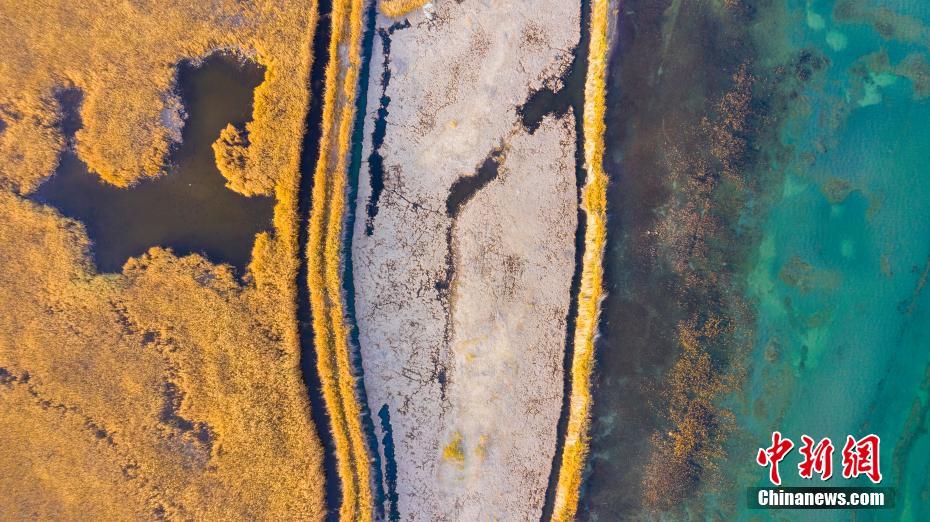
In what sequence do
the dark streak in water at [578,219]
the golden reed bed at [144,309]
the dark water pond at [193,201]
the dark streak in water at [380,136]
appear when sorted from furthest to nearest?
1. the dark streak in water at [578,219]
2. the dark streak in water at [380,136]
3. the dark water pond at [193,201]
4. the golden reed bed at [144,309]

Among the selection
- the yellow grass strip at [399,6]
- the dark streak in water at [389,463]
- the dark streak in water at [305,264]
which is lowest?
the dark streak in water at [389,463]

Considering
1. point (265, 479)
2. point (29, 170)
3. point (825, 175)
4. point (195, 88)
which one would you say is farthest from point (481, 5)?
point (265, 479)

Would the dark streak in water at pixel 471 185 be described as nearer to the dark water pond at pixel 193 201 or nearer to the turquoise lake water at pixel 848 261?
the dark water pond at pixel 193 201

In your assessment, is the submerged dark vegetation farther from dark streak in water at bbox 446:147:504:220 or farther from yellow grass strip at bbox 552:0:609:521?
dark streak in water at bbox 446:147:504:220

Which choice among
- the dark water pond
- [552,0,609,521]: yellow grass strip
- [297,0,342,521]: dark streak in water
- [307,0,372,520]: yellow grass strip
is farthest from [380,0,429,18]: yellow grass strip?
[552,0,609,521]: yellow grass strip

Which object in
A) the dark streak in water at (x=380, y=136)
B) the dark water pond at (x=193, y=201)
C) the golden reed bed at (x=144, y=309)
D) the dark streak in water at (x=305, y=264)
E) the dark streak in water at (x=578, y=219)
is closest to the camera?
the golden reed bed at (x=144, y=309)

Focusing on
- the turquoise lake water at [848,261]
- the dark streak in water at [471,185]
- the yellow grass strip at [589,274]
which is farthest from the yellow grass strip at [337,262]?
the turquoise lake water at [848,261]

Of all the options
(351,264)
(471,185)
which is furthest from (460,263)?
(351,264)
